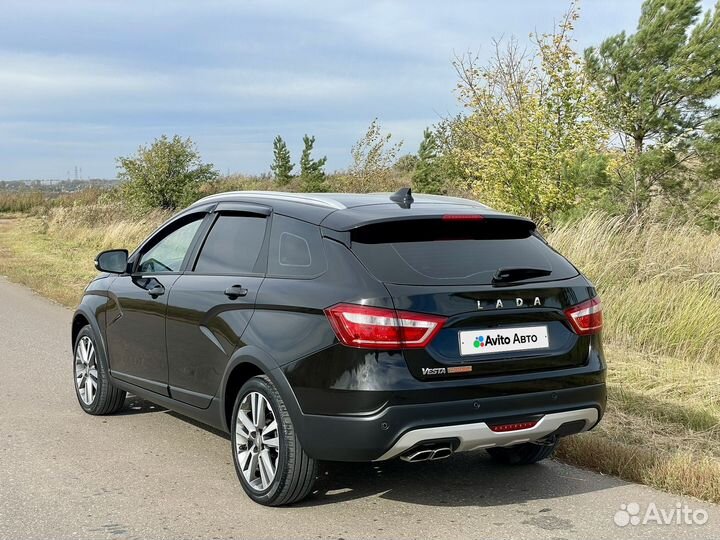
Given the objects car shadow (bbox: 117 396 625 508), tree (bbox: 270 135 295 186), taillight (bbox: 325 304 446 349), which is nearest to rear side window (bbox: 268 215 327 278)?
taillight (bbox: 325 304 446 349)

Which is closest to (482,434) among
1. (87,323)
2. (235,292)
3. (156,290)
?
(235,292)

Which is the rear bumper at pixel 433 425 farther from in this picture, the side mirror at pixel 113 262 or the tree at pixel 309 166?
the tree at pixel 309 166

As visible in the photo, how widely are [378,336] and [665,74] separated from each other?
2043 centimetres

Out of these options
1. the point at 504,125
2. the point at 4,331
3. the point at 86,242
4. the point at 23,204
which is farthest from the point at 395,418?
the point at 23,204

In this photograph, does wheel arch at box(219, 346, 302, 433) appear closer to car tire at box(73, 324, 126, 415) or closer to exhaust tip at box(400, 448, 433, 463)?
exhaust tip at box(400, 448, 433, 463)

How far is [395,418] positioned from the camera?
4059 mm

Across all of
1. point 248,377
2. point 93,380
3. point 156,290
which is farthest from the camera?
point 93,380

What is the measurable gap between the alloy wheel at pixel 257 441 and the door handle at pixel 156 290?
1317mm

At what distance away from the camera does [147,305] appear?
593 centimetres

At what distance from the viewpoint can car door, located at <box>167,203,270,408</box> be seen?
16.0ft

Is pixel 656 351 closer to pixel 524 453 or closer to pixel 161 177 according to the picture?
pixel 524 453

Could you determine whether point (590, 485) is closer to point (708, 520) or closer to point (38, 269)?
point (708, 520)

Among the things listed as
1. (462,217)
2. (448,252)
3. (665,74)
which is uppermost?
(665,74)

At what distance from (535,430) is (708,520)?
1023mm
